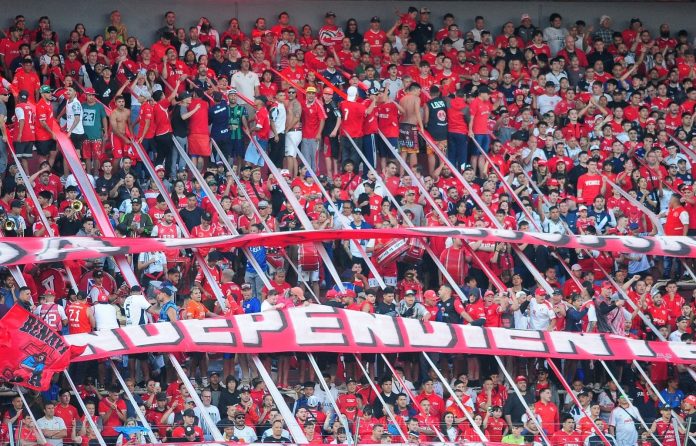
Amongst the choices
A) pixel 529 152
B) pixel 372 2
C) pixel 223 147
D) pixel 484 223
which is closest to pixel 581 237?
pixel 484 223

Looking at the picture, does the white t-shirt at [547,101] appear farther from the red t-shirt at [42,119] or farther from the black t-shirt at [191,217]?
the red t-shirt at [42,119]

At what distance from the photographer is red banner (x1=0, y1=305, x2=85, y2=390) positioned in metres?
18.8

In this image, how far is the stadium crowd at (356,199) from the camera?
20.0 meters

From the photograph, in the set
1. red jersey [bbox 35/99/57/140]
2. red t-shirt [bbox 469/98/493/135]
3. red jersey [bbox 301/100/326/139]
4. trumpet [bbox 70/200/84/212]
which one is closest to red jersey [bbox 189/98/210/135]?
red jersey [bbox 301/100/326/139]

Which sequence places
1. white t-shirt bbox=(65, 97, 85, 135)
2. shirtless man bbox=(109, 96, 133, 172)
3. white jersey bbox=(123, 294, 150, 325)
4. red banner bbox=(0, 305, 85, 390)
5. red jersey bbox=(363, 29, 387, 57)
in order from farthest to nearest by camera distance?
red jersey bbox=(363, 29, 387, 57)
shirtless man bbox=(109, 96, 133, 172)
white t-shirt bbox=(65, 97, 85, 135)
white jersey bbox=(123, 294, 150, 325)
red banner bbox=(0, 305, 85, 390)

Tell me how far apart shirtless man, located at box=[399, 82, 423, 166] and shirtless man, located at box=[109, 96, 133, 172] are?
419 centimetres

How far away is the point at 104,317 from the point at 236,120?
16.6 feet

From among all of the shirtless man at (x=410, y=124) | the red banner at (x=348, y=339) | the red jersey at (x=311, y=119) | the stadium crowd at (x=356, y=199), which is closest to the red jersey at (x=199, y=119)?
the stadium crowd at (x=356, y=199)

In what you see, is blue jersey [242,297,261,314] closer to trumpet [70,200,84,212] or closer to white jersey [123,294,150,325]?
white jersey [123,294,150,325]

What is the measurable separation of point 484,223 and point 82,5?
809 centimetres

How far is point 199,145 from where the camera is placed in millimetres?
23812

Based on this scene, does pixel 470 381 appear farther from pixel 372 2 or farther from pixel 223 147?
pixel 372 2

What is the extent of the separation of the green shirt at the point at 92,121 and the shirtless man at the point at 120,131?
0.63 ft

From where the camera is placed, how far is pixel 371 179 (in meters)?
23.9
